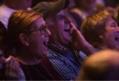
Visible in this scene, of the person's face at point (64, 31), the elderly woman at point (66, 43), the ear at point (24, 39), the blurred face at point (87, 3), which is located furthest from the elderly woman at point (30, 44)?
the blurred face at point (87, 3)

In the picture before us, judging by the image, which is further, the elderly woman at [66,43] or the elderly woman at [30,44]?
the elderly woman at [66,43]

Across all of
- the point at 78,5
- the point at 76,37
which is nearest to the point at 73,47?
the point at 76,37

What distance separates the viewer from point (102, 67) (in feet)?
3.25

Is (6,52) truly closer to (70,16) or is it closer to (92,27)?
(92,27)

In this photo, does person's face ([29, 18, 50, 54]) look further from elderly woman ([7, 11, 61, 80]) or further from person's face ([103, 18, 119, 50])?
person's face ([103, 18, 119, 50])

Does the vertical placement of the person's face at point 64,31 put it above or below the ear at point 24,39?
below


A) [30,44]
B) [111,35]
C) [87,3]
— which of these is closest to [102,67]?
[30,44]

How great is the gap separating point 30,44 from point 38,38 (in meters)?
0.05

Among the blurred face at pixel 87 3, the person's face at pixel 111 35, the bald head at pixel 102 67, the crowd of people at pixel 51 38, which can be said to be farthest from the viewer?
the blurred face at pixel 87 3

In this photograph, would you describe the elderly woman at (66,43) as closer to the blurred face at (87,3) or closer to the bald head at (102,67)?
the blurred face at (87,3)

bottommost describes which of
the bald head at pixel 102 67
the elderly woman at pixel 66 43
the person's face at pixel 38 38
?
the elderly woman at pixel 66 43

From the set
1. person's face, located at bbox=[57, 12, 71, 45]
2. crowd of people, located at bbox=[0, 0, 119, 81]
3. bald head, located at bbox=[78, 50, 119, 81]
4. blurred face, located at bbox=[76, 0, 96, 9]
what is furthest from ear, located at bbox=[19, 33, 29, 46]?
bald head, located at bbox=[78, 50, 119, 81]

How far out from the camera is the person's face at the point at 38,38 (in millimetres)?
1911

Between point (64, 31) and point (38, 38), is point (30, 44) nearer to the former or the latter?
point (38, 38)
